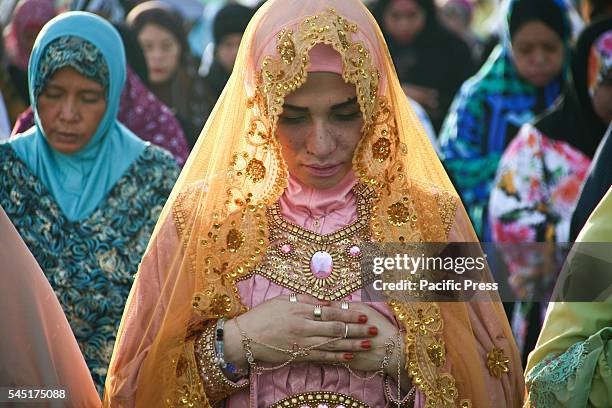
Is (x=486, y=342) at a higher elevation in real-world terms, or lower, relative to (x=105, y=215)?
lower

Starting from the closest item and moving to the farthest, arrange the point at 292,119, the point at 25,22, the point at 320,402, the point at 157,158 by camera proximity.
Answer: the point at 320,402 < the point at 292,119 < the point at 157,158 < the point at 25,22

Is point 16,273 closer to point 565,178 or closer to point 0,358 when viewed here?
point 0,358

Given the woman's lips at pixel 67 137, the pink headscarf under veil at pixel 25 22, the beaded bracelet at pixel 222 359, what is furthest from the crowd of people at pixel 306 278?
the pink headscarf under veil at pixel 25 22

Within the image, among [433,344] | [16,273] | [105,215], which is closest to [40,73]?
[105,215]

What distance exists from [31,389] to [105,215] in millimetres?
1496

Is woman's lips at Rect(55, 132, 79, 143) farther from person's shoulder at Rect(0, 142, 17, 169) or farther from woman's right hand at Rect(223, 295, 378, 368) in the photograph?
woman's right hand at Rect(223, 295, 378, 368)

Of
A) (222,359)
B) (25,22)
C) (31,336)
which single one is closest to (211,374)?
(222,359)

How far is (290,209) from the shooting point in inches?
173

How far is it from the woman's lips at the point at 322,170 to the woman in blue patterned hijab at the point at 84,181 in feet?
4.49

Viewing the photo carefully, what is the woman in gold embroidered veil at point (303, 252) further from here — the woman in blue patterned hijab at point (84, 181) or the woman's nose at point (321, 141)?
the woman in blue patterned hijab at point (84, 181)

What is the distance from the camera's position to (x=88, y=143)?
591 cm

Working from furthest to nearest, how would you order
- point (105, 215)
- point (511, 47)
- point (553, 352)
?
point (511, 47) → point (105, 215) → point (553, 352)

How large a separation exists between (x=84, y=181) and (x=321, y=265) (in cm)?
176

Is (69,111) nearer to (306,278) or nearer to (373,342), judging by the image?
(306,278)
